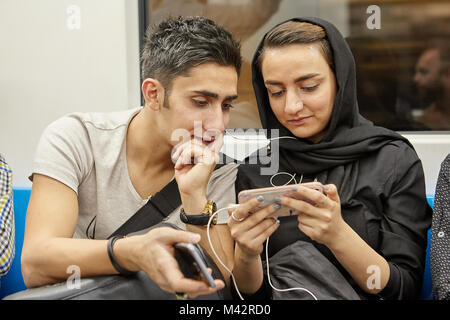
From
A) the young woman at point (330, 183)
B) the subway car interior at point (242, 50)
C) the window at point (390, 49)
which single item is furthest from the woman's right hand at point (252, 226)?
the window at point (390, 49)

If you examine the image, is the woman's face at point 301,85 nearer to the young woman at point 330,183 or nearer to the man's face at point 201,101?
the young woman at point 330,183

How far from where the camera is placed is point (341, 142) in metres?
1.77

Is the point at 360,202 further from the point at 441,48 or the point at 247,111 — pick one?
the point at 441,48

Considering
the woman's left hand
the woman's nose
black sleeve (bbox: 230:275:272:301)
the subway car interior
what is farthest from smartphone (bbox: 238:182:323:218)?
the subway car interior

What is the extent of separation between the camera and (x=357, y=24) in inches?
102

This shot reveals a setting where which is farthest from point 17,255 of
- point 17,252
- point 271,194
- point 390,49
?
point 390,49

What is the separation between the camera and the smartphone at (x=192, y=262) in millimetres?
1163

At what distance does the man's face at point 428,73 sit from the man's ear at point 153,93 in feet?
4.85

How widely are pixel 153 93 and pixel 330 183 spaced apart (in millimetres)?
688

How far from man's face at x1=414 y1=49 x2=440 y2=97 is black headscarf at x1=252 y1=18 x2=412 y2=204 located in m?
0.95

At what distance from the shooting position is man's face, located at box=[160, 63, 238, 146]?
167cm

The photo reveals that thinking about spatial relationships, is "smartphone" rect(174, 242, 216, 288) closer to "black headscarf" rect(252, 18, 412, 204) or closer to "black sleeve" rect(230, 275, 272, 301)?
"black sleeve" rect(230, 275, 272, 301)

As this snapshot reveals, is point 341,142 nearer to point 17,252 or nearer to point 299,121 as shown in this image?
point 299,121
